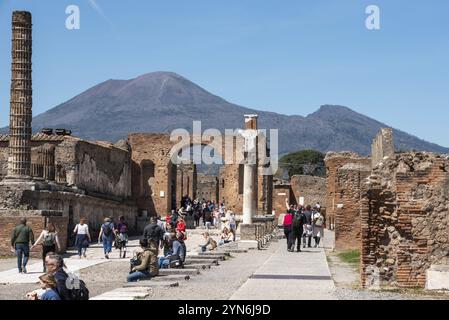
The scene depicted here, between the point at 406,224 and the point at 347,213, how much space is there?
13.7 metres

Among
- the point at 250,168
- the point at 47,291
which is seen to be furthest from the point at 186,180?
the point at 47,291

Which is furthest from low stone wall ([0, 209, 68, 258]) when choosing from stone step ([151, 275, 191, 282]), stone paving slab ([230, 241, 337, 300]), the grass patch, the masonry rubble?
stone step ([151, 275, 191, 282])

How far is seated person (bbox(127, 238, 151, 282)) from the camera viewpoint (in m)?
18.6

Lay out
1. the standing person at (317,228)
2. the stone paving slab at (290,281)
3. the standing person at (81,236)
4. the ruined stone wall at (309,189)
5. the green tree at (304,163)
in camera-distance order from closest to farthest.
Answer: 1. the stone paving slab at (290,281)
2. the standing person at (81,236)
3. the standing person at (317,228)
4. the ruined stone wall at (309,189)
5. the green tree at (304,163)

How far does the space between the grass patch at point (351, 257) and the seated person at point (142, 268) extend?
312 inches

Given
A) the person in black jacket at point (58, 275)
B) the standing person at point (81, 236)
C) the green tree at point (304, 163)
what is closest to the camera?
the person in black jacket at point (58, 275)

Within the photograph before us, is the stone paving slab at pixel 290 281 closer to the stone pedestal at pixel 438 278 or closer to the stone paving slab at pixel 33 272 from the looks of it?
the stone pedestal at pixel 438 278

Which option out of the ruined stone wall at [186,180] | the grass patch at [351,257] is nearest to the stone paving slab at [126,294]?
the grass patch at [351,257]

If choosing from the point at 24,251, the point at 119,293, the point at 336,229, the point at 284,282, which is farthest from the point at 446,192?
the point at 336,229

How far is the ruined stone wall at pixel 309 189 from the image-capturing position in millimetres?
70200

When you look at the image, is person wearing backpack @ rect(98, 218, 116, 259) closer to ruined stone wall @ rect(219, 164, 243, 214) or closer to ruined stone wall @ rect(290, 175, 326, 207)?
ruined stone wall @ rect(219, 164, 243, 214)
